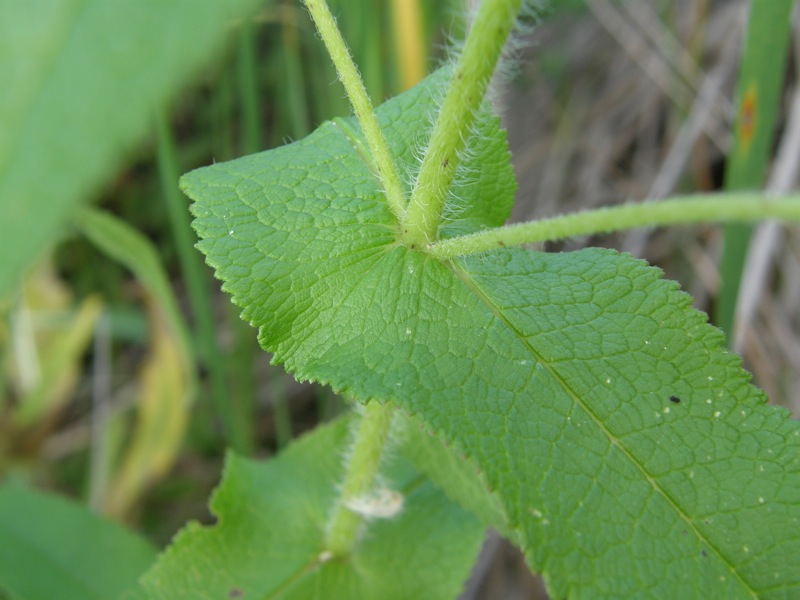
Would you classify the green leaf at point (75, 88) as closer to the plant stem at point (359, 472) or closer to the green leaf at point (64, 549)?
the plant stem at point (359, 472)

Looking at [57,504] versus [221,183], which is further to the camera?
[57,504]

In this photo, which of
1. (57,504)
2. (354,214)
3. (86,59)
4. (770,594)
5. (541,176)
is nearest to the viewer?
(86,59)

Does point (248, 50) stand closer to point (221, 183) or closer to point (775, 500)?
point (221, 183)

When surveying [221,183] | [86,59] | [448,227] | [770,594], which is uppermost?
[86,59]

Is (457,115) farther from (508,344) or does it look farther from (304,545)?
(304,545)

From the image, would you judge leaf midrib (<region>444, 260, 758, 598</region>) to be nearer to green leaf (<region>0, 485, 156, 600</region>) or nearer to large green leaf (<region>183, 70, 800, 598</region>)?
large green leaf (<region>183, 70, 800, 598</region>)

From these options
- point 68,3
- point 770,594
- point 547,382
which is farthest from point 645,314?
point 68,3
